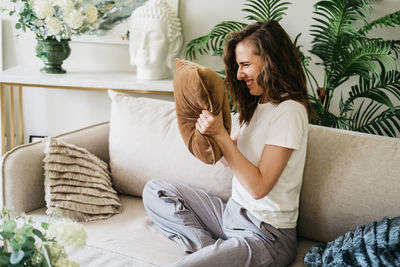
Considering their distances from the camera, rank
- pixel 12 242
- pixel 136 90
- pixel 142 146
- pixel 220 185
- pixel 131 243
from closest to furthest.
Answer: pixel 12 242
pixel 131 243
pixel 220 185
pixel 142 146
pixel 136 90

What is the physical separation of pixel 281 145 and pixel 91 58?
1882 mm

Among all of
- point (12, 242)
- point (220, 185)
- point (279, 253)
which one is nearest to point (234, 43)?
point (220, 185)

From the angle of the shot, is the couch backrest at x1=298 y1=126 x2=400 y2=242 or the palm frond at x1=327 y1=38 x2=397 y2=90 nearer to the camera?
the couch backrest at x1=298 y1=126 x2=400 y2=242

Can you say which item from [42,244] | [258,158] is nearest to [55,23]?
[258,158]

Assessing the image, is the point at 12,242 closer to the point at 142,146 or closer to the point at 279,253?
the point at 279,253

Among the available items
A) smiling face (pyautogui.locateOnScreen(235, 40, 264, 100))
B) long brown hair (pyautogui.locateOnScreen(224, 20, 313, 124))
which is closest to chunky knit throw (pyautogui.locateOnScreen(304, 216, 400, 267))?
long brown hair (pyautogui.locateOnScreen(224, 20, 313, 124))

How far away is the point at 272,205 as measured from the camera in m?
1.51

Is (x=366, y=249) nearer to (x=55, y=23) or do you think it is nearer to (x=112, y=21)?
(x=55, y=23)

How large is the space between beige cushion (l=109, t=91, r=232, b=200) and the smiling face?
0.39m

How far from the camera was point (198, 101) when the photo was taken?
1.38m

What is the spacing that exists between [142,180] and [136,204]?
0.34 feet

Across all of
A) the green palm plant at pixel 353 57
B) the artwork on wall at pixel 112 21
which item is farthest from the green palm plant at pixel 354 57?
the artwork on wall at pixel 112 21

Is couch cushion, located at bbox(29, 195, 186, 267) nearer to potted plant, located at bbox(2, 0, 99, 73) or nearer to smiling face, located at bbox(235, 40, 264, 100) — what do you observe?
smiling face, located at bbox(235, 40, 264, 100)

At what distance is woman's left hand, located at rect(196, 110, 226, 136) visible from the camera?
139cm
